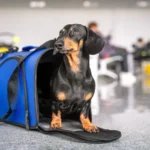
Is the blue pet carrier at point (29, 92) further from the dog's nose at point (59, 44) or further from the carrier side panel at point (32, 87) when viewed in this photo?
the dog's nose at point (59, 44)

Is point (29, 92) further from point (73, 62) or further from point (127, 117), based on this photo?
point (127, 117)

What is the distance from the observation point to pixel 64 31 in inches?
48.9

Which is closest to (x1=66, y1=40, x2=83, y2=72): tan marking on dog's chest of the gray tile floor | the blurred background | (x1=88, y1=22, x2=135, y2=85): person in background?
the gray tile floor

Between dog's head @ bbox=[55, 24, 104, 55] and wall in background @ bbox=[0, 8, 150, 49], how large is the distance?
22.9 feet

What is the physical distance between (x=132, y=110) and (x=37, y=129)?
0.73 m

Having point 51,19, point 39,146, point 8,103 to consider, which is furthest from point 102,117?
point 51,19

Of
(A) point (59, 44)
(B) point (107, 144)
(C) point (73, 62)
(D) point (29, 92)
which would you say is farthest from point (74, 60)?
(B) point (107, 144)

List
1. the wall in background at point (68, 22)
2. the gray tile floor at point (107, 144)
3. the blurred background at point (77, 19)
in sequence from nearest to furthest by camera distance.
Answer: the gray tile floor at point (107, 144)
the blurred background at point (77, 19)
the wall in background at point (68, 22)

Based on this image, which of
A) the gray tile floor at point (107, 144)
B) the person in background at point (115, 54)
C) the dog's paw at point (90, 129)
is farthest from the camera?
the person in background at point (115, 54)

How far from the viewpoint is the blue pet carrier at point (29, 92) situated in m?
1.30

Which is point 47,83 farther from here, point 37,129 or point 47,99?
point 37,129

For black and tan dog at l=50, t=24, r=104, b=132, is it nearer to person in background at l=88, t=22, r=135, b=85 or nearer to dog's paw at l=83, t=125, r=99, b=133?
dog's paw at l=83, t=125, r=99, b=133

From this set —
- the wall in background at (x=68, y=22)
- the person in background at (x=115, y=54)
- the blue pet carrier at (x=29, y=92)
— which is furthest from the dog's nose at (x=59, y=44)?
the wall in background at (x=68, y=22)

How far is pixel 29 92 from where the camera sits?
1340 mm
